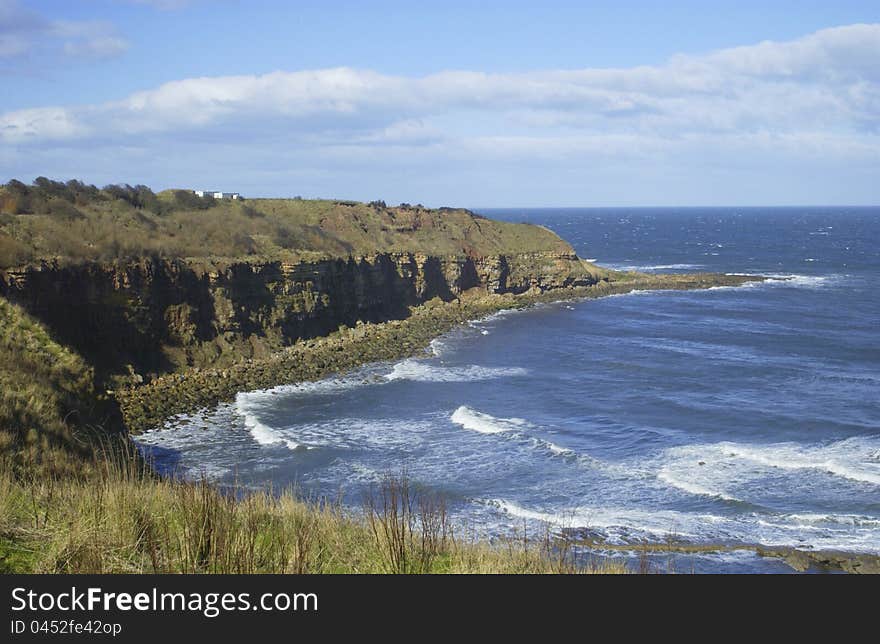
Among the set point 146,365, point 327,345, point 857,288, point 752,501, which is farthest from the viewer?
point 857,288

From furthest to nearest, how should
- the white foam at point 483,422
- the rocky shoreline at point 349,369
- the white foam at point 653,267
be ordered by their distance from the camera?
1. the white foam at point 653,267
2. the white foam at point 483,422
3. the rocky shoreline at point 349,369

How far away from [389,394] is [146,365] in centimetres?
1341

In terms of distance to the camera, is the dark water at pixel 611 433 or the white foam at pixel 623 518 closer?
the white foam at pixel 623 518

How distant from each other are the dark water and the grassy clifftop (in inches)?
537

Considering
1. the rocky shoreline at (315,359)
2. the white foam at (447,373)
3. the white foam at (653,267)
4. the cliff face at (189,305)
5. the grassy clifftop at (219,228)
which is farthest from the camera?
the white foam at (653,267)

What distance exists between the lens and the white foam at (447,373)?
150 ft

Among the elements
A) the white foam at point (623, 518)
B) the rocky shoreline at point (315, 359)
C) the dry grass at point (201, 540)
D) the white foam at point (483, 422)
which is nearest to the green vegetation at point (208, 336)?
the dry grass at point (201, 540)

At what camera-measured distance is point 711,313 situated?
69938mm

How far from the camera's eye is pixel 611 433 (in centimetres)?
3347

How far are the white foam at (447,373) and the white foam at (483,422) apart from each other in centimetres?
812

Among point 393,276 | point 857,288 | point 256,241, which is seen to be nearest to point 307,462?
point 256,241

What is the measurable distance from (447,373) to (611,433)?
15.3 m

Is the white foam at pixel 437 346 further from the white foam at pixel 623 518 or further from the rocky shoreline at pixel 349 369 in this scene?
the white foam at pixel 623 518

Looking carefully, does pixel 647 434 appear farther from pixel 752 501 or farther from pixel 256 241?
pixel 256 241
